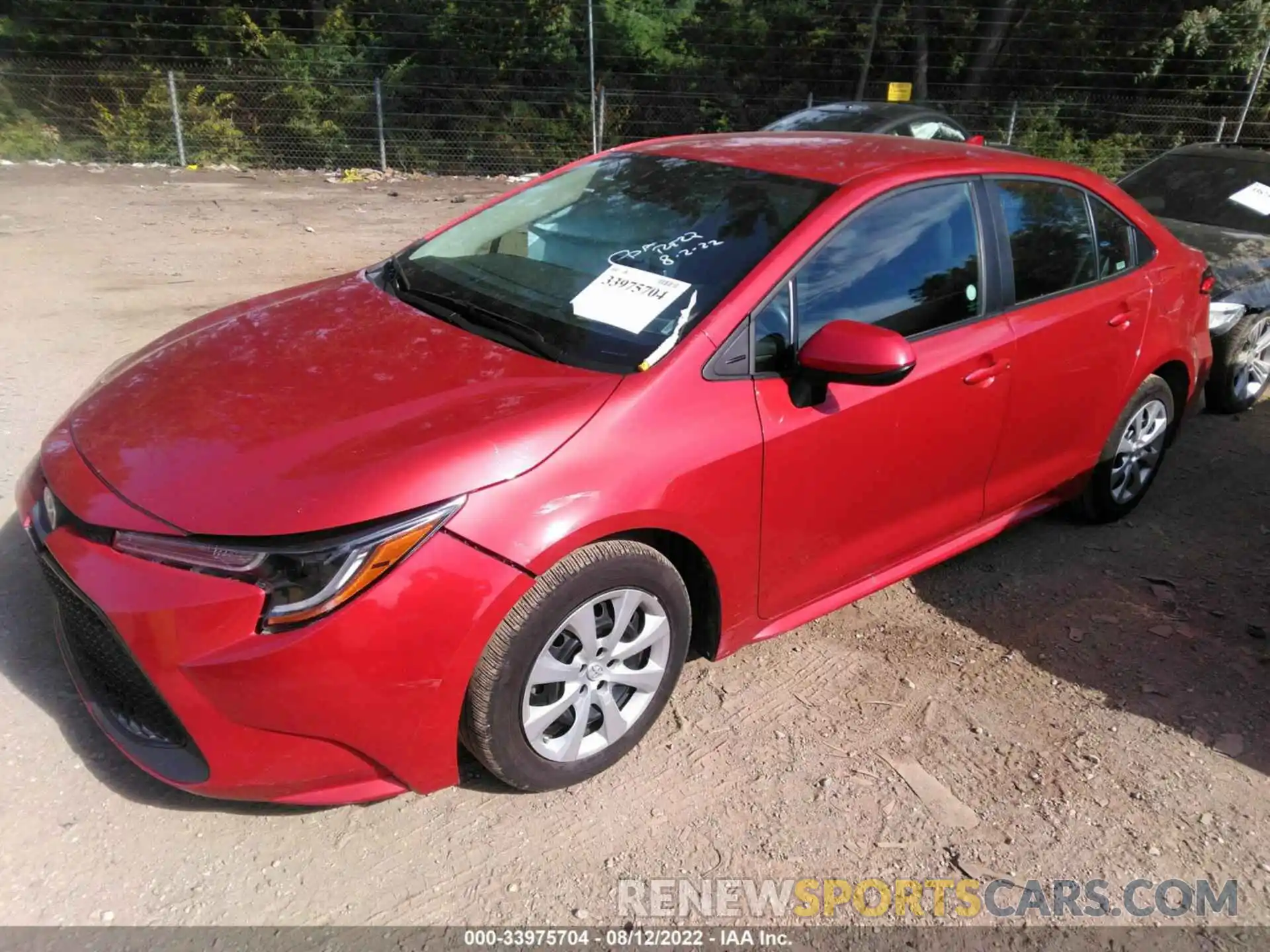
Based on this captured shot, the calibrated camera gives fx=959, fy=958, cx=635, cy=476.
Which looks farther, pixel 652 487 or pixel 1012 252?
pixel 1012 252

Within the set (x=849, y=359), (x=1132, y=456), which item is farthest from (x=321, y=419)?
(x=1132, y=456)

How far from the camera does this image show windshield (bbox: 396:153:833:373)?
2850 mm

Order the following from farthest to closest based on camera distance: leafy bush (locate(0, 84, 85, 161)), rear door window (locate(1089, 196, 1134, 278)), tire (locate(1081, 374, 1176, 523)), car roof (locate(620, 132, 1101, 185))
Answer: leafy bush (locate(0, 84, 85, 161)) → tire (locate(1081, 374, 1176, 523)) → rear door window (locate(1089, 196, 1134, 278)) → car roof (locate(620, 132, 1101, 185))

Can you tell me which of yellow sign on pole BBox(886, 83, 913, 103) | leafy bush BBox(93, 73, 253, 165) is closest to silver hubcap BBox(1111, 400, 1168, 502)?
yellow sign on pole BBox(886, 83, 913, 103)

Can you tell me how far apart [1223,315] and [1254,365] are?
0.68 meters

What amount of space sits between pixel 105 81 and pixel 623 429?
19009 mm

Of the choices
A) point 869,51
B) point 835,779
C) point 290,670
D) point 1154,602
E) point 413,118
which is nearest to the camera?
point 290,670

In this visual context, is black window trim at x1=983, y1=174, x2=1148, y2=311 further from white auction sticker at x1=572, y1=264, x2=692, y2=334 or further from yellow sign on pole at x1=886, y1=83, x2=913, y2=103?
yellow sign on pole at x1=886, y1=83, x2=913, y2=103

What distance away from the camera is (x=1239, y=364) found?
5887 millimetres

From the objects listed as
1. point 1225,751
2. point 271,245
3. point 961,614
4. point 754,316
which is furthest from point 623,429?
point 271,245

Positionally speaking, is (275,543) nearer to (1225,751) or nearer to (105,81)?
(1225,751)

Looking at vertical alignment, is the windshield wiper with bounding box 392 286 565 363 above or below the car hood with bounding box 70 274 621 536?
above

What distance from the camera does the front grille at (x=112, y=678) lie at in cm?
238

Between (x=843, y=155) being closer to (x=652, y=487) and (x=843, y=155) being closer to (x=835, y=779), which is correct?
(x=652, y=487)
